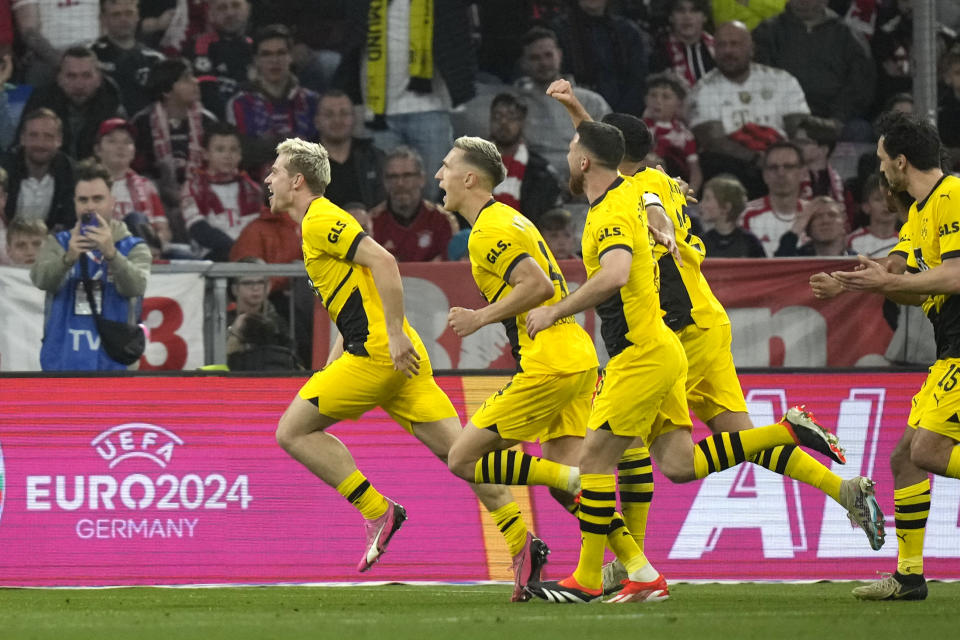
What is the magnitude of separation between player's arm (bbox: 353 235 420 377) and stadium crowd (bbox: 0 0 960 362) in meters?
4.77

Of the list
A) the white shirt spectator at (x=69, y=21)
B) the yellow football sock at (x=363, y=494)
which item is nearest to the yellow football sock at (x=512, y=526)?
the yellow football sock at (x=363, y=494)

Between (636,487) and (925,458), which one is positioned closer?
(925,458)

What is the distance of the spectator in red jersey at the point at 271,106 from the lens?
13.6 m

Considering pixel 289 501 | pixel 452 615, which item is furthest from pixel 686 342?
pixel 289 501

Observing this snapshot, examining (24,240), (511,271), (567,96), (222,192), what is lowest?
(24,240)

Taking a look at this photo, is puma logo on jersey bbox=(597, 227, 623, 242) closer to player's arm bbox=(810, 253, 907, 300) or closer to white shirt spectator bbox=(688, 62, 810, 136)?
player's arm bbox=(810, 253, 907, 300)

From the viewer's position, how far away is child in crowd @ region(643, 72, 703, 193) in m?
13.4

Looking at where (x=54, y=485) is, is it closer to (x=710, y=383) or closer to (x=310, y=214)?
(x=310, y=214)

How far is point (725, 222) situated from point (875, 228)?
1.31m

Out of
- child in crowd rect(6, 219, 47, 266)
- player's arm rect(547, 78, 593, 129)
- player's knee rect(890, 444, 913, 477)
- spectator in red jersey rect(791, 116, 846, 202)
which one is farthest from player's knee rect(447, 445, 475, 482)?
spectator in red jersey rect(791, 116, 846, 202)

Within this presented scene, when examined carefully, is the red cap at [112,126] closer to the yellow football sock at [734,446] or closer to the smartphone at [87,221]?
the smartphone at [87,221]

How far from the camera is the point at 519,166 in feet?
43.3

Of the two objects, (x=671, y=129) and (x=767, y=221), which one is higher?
(x=671, y=129)

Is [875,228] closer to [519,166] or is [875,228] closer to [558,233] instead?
[558,233]
